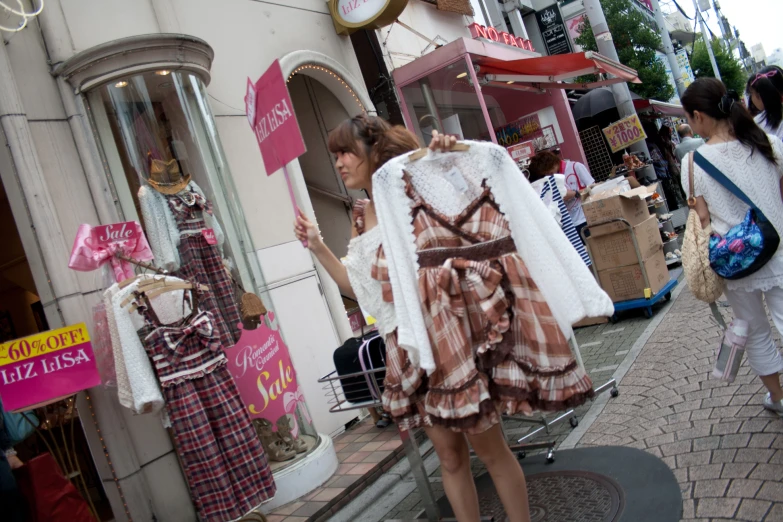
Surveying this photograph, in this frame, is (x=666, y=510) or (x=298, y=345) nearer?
(x=666, y=510)

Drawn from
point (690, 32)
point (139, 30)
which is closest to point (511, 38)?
→ point (139, 30)

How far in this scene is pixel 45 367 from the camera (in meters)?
3.55

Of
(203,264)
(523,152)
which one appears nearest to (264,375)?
(203,264)

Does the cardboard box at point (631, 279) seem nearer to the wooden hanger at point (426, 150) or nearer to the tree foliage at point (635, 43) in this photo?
the wooden hanger at point (426, 150)

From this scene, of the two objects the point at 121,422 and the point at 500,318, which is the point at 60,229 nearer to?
the point at 121,422

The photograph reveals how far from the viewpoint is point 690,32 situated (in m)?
49.3

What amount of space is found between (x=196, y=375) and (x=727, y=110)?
3.43 m

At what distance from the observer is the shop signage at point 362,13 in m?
7.25

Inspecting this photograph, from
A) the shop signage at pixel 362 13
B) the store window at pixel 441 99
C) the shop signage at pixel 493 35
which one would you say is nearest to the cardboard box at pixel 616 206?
the store window at pixel 441 99

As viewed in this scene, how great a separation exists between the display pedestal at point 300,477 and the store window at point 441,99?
5.18 m

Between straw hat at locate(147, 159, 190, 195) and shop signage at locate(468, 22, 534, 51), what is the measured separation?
24.7 ft

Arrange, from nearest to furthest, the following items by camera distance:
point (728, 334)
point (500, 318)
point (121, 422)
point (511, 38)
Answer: point (500, 318) < point (728, 334) < point (121, 422) < point (511, 38)

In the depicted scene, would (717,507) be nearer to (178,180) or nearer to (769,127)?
(769,127)

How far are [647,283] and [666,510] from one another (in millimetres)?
4297
